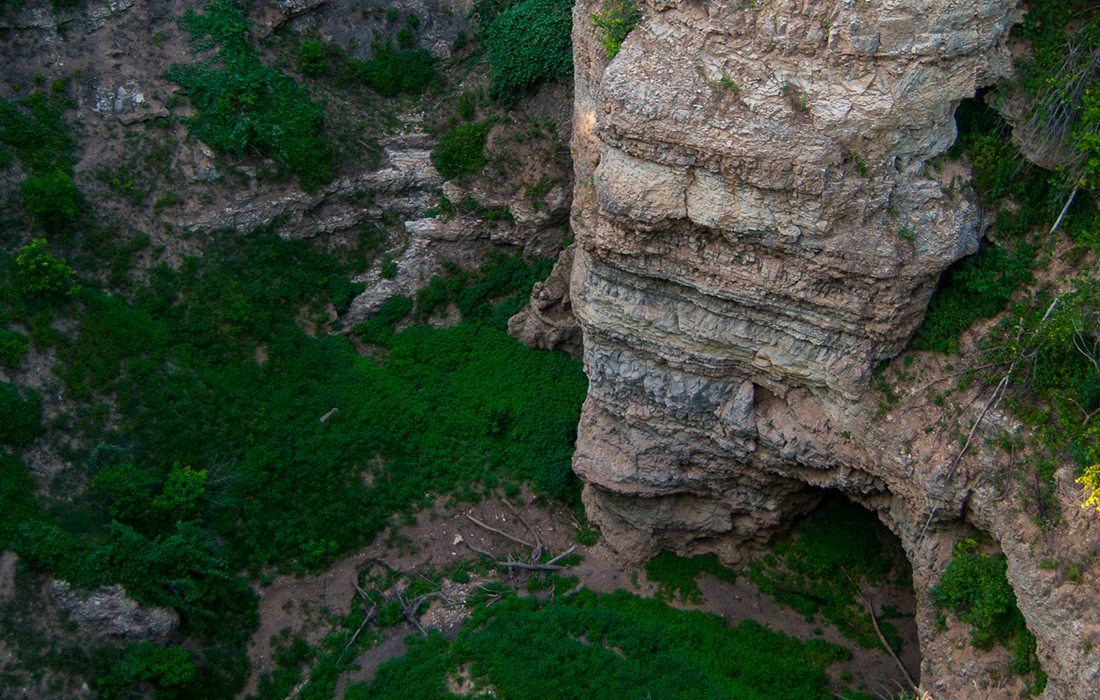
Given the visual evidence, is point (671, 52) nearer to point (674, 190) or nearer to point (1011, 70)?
point (674, 190)

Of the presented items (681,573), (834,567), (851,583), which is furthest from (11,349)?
(851,583)

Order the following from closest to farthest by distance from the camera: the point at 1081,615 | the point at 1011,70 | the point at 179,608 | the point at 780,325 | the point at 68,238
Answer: the point at 1081,615, the point at 1011,70, the point at 780,325, the point at 179,608, the point at 68,238

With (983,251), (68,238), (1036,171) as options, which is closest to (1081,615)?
(983,251)

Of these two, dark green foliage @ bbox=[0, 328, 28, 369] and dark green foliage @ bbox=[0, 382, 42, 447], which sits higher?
dark green foliage @ bbox=[0, 328, 28, 369]

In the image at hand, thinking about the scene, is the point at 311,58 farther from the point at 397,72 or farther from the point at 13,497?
the point at 13,497

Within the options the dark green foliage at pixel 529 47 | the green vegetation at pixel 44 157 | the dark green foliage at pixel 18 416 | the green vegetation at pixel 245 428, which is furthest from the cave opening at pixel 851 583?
the green vegetation at pixel 44 157

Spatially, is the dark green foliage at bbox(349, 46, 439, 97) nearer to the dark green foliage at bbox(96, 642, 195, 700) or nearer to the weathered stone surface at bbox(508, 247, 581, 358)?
the weathered stone surface at bbox(508, 247, 581, 358)

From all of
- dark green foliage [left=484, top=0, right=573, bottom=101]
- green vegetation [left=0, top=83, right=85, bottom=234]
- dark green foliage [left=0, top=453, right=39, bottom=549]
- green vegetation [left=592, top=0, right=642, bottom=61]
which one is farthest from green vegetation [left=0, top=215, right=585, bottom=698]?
green vegetation [left=592, top=0, right=642, bottom=61]
